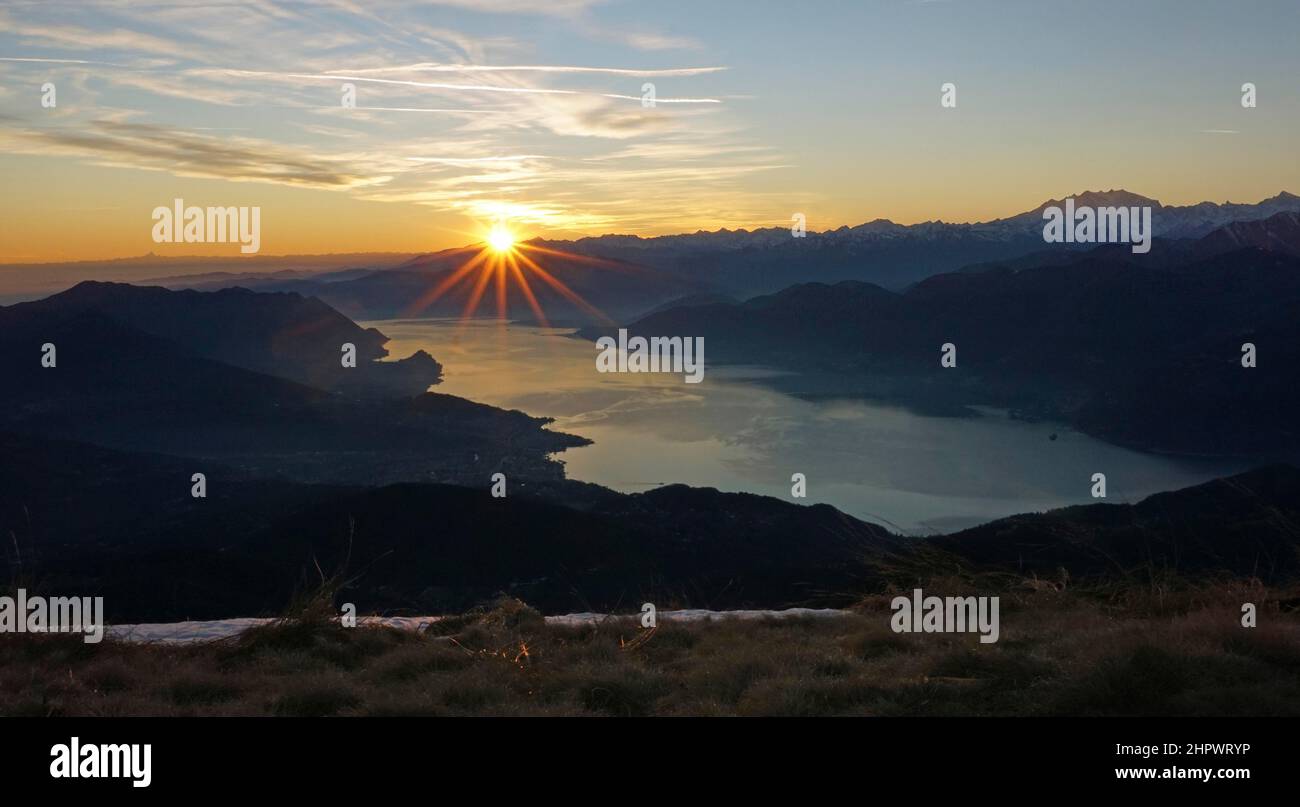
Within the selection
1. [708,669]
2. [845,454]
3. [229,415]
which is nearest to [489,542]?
[708,669]

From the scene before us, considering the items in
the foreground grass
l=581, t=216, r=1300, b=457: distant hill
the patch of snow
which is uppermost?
l=581, t=216, r=1300, b=457: distant hill

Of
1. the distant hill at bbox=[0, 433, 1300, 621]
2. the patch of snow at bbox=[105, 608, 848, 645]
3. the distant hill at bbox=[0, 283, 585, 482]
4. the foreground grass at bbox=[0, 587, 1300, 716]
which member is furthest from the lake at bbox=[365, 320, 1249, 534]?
the foreground grass at bbox=[0, 587, 1300, 716]

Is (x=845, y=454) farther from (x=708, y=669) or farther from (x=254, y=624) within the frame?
(x=708, y=669)

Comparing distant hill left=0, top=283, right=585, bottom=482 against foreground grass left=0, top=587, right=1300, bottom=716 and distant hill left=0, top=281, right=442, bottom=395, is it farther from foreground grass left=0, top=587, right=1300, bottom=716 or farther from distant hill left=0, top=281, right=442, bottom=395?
foreground grass left=0, top=587, right=1300, bottom=716

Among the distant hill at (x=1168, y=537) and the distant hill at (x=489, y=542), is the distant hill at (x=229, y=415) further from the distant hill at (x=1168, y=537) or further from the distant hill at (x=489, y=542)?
the distant hill at (x=1168, y=537)
